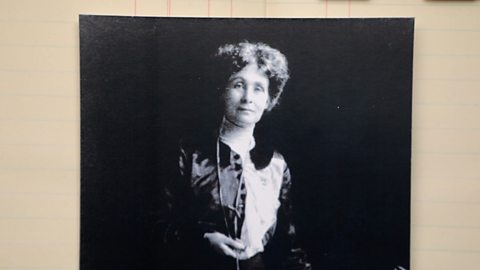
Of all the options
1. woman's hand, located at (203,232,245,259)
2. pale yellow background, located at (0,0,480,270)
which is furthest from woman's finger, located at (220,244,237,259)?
pale yellow background, located at (0,0,480,270)

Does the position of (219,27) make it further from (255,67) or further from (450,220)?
(450,220)

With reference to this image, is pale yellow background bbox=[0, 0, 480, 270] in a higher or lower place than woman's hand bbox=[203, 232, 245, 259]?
higher

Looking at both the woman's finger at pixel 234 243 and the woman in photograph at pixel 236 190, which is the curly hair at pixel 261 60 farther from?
the woman's finger at pixel 234 243

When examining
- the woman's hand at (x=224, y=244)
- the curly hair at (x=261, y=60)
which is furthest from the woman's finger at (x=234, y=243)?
the curly hair at (x=261, y=60)

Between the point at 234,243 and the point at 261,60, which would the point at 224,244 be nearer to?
the point at 234,243

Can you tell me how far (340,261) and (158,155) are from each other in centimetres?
16

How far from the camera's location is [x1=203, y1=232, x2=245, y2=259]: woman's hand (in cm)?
40

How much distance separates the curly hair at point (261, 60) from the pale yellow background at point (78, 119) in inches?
1.0

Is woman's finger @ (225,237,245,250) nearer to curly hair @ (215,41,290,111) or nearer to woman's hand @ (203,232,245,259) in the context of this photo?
woman's hand @ (203,232,245,259)

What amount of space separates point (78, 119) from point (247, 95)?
13 centimetres

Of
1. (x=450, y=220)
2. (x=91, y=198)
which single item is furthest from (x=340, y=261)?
(x=91, y=198)

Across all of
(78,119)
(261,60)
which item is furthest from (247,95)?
(78,119)

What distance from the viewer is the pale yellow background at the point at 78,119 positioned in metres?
0.40

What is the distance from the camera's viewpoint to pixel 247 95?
0.39 m
